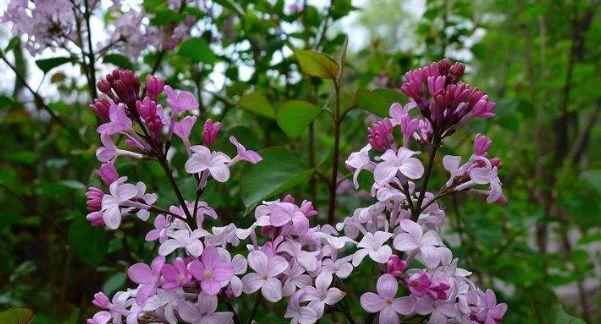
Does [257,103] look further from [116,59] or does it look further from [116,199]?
[116,199]

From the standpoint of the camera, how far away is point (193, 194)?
1015 millimetres

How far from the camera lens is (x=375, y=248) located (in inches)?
25.5

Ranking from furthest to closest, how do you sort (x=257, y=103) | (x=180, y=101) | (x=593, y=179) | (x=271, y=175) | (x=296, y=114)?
1. (x=593, y=179)
2. (x=257, y=103)
3. (x=296, y=114)
4. (x=271, y=175)
5. (x=180, y=101)

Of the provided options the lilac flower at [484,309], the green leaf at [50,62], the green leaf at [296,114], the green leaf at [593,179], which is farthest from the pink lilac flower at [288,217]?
the green leaf at [593,179]

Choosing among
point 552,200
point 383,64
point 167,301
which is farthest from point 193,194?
point 552,200

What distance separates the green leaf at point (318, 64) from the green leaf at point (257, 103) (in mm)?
223

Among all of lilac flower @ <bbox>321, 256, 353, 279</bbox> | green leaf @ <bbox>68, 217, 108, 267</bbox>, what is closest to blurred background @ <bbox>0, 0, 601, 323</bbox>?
green leaf @ <bbox>68, 217, 108, 267</bbox>

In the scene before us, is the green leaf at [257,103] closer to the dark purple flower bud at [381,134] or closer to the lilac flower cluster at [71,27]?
the lilac flower cluster at [71,27]

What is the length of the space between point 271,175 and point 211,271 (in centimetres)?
27

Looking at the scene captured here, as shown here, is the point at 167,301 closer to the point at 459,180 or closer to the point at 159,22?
the point at 459,180

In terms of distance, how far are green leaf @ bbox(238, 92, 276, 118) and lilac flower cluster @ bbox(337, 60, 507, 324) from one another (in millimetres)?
414

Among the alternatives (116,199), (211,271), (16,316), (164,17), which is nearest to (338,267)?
(211,271)

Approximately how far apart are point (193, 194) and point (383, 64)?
973 mm

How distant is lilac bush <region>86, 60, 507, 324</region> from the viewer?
24.0 inches
